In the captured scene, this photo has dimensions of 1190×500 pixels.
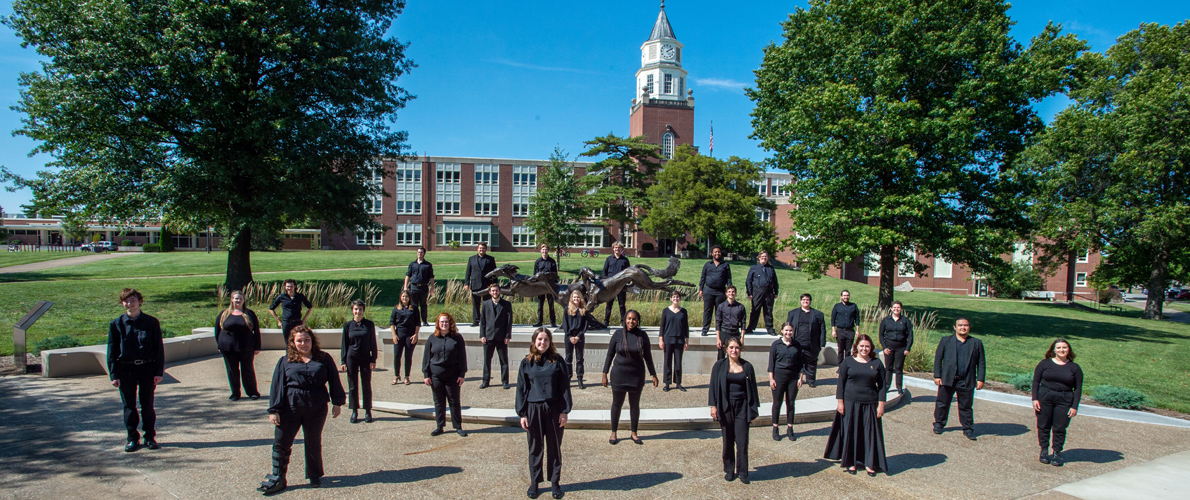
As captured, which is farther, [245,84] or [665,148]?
[665,148]

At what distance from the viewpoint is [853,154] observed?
58.7 ft

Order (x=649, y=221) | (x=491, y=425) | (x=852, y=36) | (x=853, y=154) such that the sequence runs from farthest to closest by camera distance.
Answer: (x=649, y=221)
(x=852, y=36)
(x=853, y=154)
(x=491, y=425)

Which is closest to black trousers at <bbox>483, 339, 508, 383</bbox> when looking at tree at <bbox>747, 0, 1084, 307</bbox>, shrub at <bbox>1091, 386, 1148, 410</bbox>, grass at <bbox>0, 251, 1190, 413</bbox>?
grass at <bbox>0, 251, 1190, 413</bbox>

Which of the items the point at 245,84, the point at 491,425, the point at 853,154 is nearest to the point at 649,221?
the point at 853,154

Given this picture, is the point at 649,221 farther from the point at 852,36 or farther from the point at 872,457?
the point at 872,457

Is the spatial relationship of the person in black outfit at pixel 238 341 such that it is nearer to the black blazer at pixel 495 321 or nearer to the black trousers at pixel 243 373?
the black trousers at pixel 243 373

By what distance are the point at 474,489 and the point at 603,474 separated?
138cm

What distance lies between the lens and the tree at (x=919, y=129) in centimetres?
1731

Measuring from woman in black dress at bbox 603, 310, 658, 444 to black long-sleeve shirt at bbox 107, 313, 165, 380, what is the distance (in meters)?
5.14

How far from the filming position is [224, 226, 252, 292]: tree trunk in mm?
19188

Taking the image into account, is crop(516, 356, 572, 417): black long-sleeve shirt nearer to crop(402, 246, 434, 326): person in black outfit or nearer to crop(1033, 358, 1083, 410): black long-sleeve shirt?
crop(1033, 358, 1083, 410): black long-sleeve shirt

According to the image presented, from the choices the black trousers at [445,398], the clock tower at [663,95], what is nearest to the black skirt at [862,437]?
the black trousers at [445,398]

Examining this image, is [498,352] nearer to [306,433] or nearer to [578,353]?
[578,353]

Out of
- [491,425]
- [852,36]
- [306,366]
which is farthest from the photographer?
[852,36]
